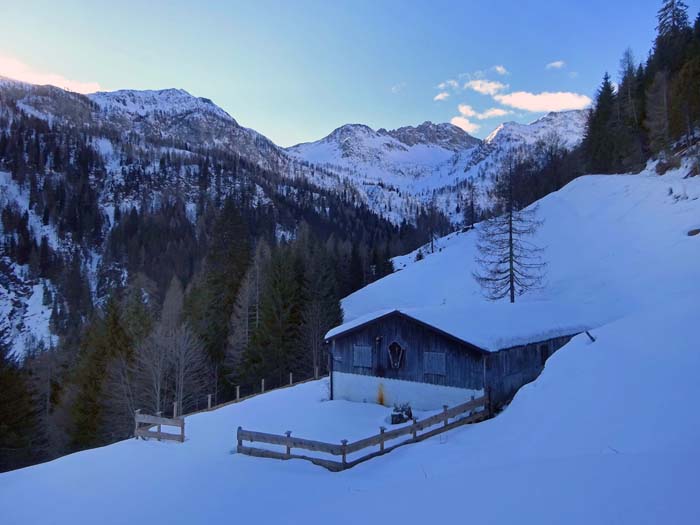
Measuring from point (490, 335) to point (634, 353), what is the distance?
7985 millimetres

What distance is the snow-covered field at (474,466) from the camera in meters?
6.42

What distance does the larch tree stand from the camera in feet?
109

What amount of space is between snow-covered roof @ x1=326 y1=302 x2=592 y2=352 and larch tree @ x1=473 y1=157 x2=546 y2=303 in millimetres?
6078

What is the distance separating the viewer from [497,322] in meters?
22.4

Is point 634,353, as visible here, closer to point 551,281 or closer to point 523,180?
point 551,281

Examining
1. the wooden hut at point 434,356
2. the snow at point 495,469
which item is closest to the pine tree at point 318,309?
the wooden hut at point 434,356

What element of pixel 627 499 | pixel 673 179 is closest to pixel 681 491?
pixel 627 499

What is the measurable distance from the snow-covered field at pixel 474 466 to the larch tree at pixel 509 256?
1685 cm

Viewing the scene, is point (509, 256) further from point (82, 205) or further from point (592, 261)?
point (82, 205)

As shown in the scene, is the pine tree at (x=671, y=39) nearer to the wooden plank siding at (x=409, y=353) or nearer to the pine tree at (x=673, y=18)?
the pine tree at (x=673, y=18)

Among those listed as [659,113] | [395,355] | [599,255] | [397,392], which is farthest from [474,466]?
[659,113]

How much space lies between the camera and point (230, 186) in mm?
182125

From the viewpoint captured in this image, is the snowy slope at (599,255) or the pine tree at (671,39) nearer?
the snowy slope at (599,255)

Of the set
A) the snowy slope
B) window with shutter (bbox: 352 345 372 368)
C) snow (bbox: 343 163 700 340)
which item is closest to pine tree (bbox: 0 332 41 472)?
window with shutter (bbox: 352 345 372 368)
